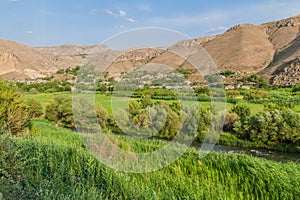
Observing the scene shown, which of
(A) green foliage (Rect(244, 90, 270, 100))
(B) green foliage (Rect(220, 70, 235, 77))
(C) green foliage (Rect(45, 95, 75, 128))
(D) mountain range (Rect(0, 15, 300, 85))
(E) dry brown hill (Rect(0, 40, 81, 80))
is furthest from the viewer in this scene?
(E) dry brown hill (Rect(0, 40, 81, 80))

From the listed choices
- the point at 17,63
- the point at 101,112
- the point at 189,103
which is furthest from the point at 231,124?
the point at 17,63

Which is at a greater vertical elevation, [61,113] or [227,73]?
[227,73]

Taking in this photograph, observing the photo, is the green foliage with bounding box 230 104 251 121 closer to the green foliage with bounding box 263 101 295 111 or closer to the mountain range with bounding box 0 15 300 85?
the green foliage with bounding box 263 101 295 111

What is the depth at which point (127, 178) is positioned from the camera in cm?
530

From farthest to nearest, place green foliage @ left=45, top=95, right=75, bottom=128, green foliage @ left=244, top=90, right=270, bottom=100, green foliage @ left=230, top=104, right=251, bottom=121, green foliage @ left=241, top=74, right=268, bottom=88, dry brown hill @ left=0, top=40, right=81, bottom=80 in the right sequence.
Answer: dry brown hill @ left=0, top=40, right=81, bottom=80, green foliage @ left=241, top=74, right=268, bottom=88, green foliage @ left=244, top=90, right=270, bottom=100, green foliage @ left=45, top=95, right=75, bottom=128, green foliage @ left=230, top=104, right=251, bottom=121

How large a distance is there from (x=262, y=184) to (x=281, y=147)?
1255cm

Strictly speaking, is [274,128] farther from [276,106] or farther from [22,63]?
[22,63]

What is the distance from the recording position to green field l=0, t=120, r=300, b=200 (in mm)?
4582

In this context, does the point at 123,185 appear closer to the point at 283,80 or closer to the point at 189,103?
the point at 189,103

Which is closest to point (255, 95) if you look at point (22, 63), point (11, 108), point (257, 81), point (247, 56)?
point (257, 81)

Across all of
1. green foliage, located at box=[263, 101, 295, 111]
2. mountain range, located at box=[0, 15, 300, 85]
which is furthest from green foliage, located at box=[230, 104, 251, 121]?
mountain range, located at box=[0, 15, 300, 85]

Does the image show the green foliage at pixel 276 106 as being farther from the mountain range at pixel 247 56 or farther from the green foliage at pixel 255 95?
the mountain range at pixel 247 56

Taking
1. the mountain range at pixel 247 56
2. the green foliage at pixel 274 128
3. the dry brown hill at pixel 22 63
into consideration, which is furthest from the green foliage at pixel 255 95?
the dry brown hill at pixel 22 63

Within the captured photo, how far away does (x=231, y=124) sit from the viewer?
21688mm
